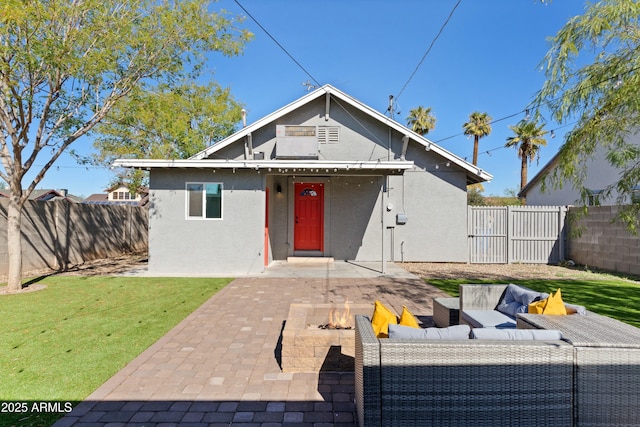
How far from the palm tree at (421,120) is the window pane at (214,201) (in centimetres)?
2240

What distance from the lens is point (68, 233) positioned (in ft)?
36.2

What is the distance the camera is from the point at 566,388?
2.35m

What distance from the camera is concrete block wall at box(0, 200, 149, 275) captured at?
30.7 feet

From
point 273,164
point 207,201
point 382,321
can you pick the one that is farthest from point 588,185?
point 382,321

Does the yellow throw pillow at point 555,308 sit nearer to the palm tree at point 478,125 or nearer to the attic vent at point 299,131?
the attic vent at point 299,131

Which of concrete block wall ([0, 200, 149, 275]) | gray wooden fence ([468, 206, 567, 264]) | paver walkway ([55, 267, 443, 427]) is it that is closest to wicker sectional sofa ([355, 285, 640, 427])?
paver walkway ([55, 267, 443, 427])

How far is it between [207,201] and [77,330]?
17.9 ft

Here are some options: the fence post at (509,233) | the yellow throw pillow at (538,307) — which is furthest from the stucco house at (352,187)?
the yellow throw pillow at (538,307)

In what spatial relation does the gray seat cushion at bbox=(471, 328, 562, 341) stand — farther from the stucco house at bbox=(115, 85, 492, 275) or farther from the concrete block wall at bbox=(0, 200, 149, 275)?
the concrete block wall at bbox=(0, 200, 149, 275)

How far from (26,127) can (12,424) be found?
23.8ft

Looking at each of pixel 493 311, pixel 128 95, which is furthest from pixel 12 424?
pixel 128 95

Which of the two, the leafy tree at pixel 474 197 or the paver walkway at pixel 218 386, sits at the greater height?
the leafy tree at pixel 474 197

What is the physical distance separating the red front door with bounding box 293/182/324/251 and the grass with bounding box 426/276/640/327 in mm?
4777

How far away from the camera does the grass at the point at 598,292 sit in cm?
607
